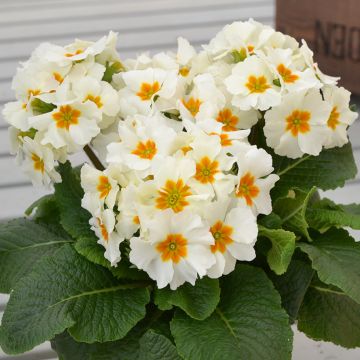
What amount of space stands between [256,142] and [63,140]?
8.2 inches

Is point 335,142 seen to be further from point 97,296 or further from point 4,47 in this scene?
point 4,47

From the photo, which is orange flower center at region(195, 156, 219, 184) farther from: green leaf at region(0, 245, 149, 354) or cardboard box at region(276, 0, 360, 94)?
cardboard box at region(276, 0, 360, 94)

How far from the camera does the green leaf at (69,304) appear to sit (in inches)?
30.1

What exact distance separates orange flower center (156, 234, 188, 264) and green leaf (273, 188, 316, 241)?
5.9 inches

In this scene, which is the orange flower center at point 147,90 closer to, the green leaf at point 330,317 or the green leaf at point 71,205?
the green leaf at point 71,205

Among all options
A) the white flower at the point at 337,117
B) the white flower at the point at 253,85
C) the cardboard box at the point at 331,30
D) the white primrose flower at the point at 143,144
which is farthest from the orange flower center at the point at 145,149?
the cardboard box at the point at 331,30

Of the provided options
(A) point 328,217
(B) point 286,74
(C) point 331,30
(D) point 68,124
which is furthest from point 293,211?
(C) point 331,30

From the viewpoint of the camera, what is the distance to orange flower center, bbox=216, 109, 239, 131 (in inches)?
33.3

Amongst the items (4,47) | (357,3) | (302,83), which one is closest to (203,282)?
(302,83)

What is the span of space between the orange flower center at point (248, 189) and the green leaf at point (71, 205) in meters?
0.19

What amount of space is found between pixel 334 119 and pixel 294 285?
18cm

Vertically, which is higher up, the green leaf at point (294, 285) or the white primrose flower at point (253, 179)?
the white primrose flower at point (253, 179)

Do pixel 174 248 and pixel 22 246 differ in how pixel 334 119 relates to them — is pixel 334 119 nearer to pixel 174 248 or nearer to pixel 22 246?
pixel 174 248

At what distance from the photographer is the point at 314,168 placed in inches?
35.8
